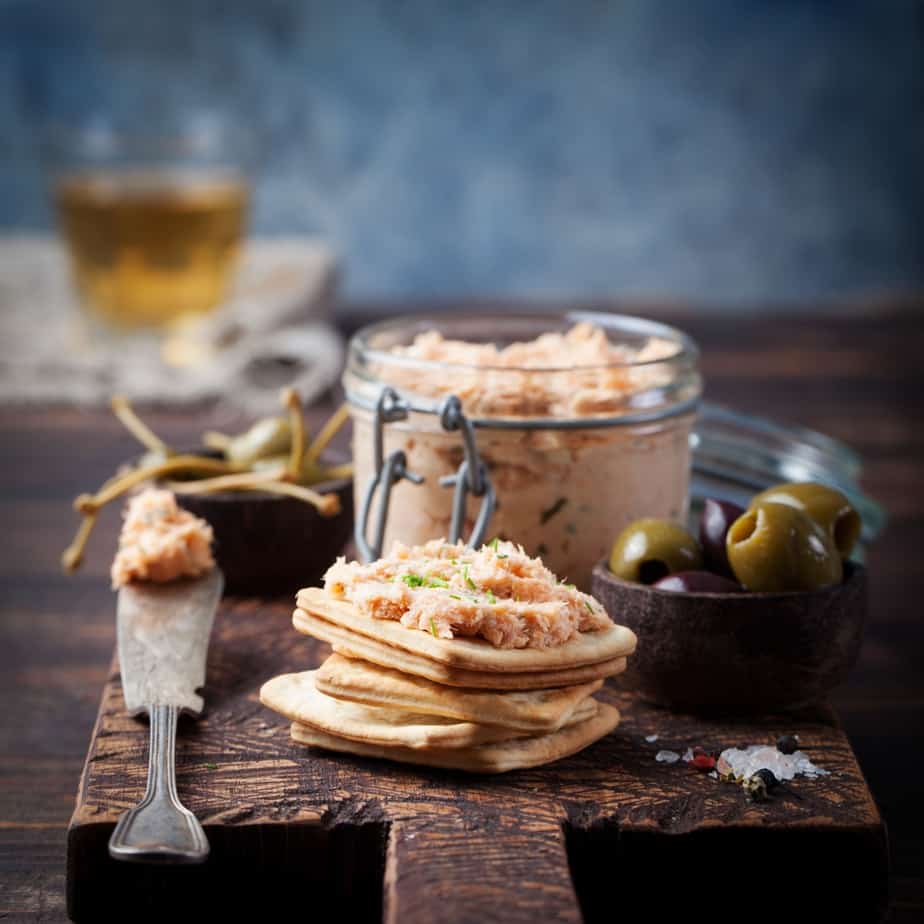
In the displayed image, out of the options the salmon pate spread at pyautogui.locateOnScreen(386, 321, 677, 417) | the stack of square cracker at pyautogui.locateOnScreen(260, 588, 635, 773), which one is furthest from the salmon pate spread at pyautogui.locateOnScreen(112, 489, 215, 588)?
the stack of square cracker at pyautogui.locateOnScreen(260, 588, 635, 773)

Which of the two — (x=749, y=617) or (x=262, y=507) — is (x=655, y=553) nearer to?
(x=749, y=617)

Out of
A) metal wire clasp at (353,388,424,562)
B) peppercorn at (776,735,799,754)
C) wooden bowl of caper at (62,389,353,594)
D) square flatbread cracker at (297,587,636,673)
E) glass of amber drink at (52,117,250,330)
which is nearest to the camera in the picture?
square flatbread cracker at (297,587,636,673)

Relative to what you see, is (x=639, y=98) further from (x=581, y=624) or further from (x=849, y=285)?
(x=581, y=624)

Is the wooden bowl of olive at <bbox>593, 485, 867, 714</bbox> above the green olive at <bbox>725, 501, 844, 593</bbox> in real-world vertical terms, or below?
below

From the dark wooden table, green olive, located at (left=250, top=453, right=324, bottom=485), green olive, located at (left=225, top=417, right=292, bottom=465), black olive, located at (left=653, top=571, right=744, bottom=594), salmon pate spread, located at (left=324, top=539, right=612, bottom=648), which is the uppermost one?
salmon pate spread, located at (left=324, top=539, right=612, bottom=648)

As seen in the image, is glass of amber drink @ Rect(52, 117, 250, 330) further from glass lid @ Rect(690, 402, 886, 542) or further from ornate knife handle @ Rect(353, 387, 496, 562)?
ornate knife handle @ Rect(353, 387, 496, 562)

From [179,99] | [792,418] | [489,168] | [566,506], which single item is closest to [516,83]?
[489,168]

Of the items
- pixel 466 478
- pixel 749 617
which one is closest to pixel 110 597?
pixel 466 478
